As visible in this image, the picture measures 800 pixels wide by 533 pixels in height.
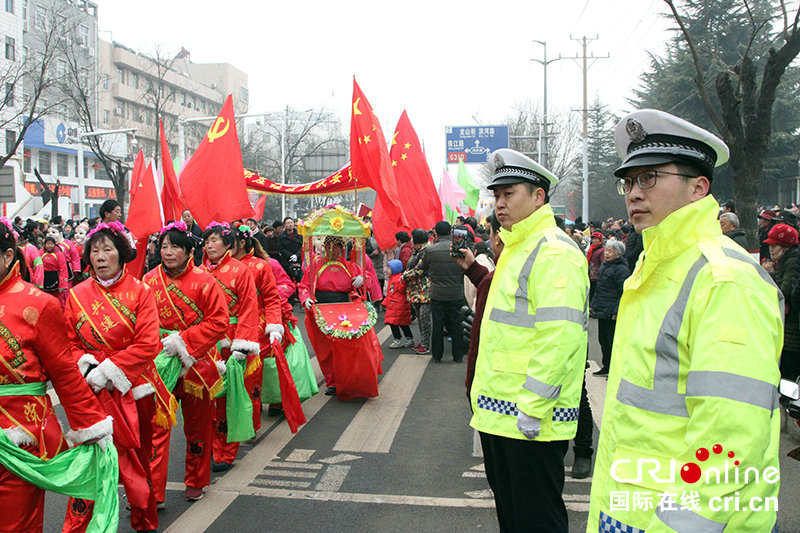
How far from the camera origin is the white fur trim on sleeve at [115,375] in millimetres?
3766

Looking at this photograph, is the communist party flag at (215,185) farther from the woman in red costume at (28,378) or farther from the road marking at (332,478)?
the woman in red costume at (28,378)

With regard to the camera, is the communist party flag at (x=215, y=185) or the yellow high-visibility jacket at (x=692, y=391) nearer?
the yellow high-visibility jacket at (x=692, y=391)

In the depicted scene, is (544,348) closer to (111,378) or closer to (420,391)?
(111,378)

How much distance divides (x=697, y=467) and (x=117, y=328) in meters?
3.34

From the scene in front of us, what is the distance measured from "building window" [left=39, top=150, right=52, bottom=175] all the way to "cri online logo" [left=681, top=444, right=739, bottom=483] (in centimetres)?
4832

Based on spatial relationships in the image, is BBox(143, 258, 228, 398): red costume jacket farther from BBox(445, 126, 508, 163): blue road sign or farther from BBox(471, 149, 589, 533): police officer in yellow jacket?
BBox(445, 126, 508, 163): blue road sign

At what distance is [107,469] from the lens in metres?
3.40

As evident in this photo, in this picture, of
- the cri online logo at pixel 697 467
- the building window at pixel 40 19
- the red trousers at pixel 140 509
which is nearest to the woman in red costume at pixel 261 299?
the red trousers at pixel 140 509

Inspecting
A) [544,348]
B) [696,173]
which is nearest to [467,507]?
[544,348]

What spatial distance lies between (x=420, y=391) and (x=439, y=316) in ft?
6.00

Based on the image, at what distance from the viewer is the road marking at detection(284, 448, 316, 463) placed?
551 centimetres

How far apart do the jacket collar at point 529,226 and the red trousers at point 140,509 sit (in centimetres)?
249

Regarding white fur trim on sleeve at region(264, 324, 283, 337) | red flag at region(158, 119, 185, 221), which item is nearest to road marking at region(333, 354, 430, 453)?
white fur trim on sleeve at region(264, 324, 283, 337)

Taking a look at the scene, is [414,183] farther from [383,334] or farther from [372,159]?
[383,334]
